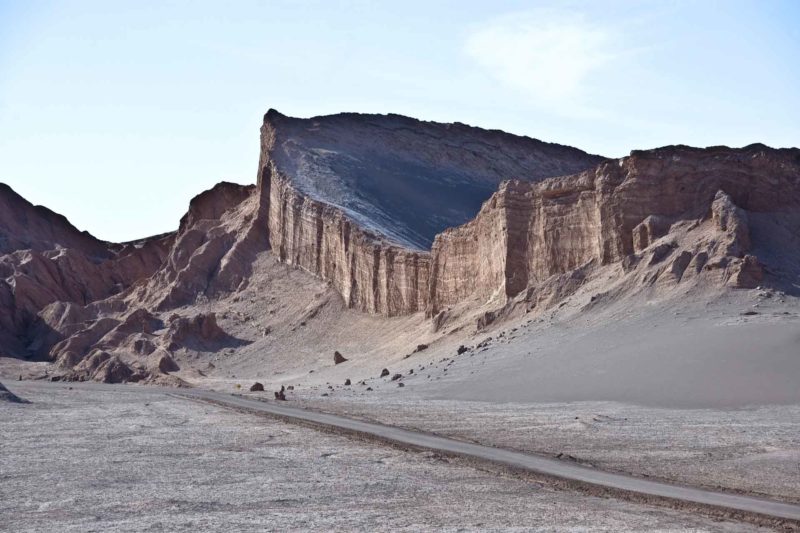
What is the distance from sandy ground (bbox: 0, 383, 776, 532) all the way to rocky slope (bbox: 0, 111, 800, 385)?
1921cm

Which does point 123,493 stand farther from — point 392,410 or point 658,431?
point 392,410

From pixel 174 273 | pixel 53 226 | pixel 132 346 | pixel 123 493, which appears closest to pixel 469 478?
pixel 123 493

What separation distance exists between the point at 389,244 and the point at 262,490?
40466mm

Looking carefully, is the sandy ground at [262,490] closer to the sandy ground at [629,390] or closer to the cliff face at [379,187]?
the sandy ground at [629,390]

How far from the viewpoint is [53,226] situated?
9188 centimetres

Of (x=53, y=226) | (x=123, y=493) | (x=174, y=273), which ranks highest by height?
(x=53, y=226)

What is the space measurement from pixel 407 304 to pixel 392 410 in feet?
78.6

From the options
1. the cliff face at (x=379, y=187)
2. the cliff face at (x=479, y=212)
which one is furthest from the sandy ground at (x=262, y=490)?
the cliff face at (x=379, y=187)

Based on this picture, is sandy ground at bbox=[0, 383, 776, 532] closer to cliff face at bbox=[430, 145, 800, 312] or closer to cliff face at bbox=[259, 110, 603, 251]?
cliff face at bbox=[430, 145, 800, 312]

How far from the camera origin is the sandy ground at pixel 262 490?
1180cm

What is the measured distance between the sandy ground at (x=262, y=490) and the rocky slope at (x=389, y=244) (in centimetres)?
1921

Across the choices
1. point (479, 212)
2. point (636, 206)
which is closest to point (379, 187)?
point (479, 212)

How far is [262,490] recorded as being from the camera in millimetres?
14094

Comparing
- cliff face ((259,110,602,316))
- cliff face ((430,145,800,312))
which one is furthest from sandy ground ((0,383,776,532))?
cliff face ((259,110,602,316))
